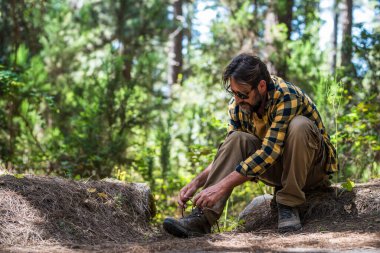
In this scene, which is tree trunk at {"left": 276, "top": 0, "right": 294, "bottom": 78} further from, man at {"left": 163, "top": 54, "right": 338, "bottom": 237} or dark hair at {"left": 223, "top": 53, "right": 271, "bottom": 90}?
dark hair at {"left": 223, "top": 53, "right": 271, "bottom": 90}

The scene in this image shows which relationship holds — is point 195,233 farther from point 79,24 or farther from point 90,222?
point 79,24

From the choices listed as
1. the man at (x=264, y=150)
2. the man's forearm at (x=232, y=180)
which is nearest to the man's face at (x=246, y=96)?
the man at (x=264, y=150)

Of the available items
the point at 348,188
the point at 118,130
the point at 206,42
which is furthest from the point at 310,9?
the point at 348,188

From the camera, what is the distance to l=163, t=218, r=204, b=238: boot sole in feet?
9.56

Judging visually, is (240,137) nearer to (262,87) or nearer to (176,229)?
(262,87)

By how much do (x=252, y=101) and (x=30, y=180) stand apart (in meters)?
1.60

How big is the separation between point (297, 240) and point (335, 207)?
79cm

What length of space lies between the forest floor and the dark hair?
0.95m

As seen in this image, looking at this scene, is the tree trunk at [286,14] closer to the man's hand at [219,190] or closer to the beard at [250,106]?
the beard at [250,106]

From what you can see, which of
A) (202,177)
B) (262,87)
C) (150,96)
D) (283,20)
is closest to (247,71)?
(262,87)

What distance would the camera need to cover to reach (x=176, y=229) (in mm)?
2926

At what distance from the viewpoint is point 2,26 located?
7.63 m

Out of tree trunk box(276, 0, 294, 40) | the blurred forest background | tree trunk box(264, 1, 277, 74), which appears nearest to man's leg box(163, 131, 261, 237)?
the blurred forest background

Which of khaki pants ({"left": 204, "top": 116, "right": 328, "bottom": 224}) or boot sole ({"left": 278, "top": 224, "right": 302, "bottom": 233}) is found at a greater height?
khaki pants ({"left": 204, "top": 116, "right": 328, "bottom": 224})
